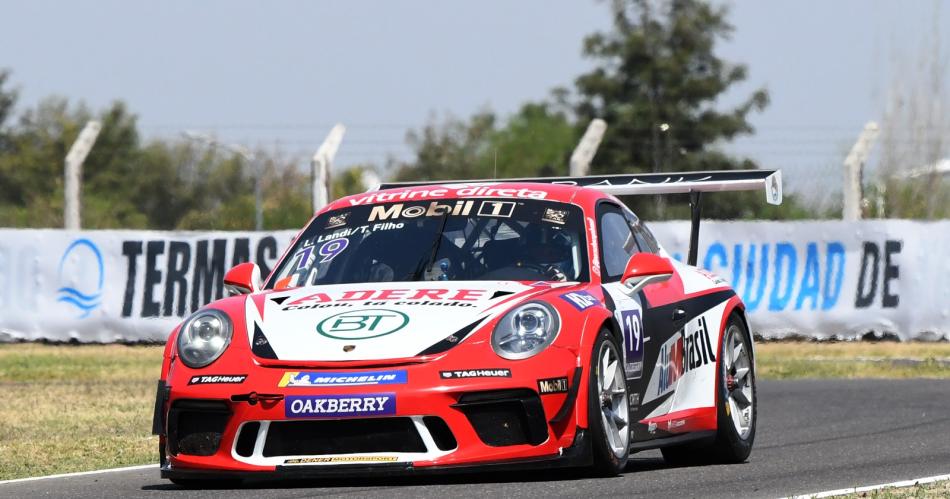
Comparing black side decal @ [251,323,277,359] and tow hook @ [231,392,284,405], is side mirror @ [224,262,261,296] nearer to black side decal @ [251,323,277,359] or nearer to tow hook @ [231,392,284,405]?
black side decal @ [251,323,277,359]

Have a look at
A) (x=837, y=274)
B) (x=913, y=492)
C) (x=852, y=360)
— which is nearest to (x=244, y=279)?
(x=913, y=492)

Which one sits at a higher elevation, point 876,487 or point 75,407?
point 876,487

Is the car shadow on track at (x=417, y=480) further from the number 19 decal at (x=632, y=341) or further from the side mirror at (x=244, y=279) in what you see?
the side mirror at (x=244, y=279)

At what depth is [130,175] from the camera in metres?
47.4

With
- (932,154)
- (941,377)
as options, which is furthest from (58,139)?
(941,377)

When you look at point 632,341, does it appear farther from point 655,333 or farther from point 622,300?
point 655,333

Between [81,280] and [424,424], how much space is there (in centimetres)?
1458

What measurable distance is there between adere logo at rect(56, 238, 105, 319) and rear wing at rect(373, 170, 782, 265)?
1192 centimetres

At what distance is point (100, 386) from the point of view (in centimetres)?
1528

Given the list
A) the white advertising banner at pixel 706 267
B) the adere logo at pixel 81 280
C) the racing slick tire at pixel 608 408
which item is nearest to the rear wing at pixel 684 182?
the racing slick tire at pixel 608 408

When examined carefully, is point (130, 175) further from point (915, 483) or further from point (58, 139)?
point (915, 483)

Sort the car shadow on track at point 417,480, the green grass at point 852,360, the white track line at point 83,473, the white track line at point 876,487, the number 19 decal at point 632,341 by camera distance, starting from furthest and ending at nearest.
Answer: the green grass at point 852,360, the white track line at point 83,473, the number 19 decal at point 632,341, the car shadow on track at point 417,480, the white track line at point 876,487

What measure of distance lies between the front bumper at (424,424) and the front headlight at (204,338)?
0.17 metres

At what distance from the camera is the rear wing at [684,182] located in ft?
30.8
